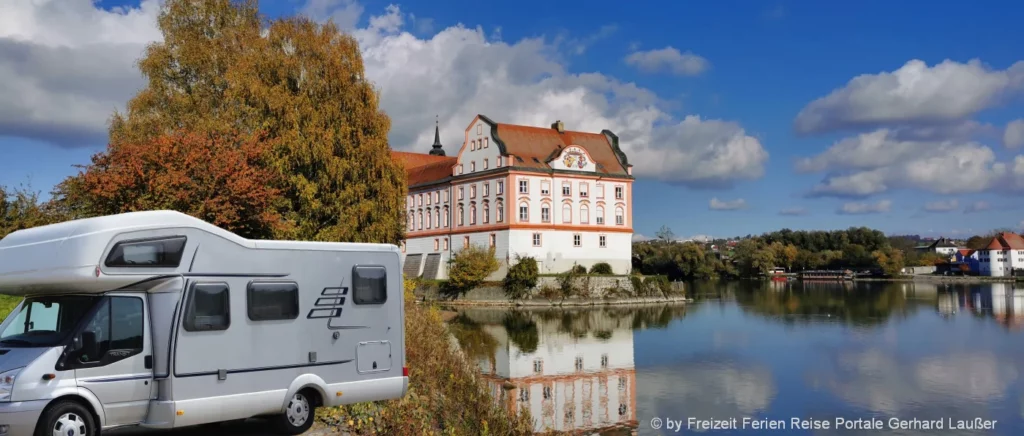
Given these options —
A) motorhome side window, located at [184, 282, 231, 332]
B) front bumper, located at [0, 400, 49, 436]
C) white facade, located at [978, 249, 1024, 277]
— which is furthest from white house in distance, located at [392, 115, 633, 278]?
white facade, located at [978, 249, 1024, 277]

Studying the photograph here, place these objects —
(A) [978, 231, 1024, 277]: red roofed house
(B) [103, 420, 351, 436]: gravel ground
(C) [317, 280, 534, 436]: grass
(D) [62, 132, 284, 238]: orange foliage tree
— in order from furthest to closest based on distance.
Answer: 1. (A) [978, 231, 1024, 277]: red roofed house
2. (D) [62, 132, 284, 238]: orange foliage tree
3. (C) [317, 280, 534, 436]: grass
4. (B) [103, 420, 351, 436]: gravel ground

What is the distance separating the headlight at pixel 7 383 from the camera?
8.59 m

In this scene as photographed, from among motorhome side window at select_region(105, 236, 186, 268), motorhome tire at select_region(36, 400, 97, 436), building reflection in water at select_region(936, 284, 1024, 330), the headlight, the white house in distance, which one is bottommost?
building reflection in water at select_region(936, 284, 1024, 330)

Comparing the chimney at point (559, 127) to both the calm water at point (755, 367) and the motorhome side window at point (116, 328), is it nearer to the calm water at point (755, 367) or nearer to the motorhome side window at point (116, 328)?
the calm water at point (755, 367)

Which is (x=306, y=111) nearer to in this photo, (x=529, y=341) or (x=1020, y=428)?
(x=529, y=341)

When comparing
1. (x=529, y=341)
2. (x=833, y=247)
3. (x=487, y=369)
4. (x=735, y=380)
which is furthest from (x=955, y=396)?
(x=833, y=247)

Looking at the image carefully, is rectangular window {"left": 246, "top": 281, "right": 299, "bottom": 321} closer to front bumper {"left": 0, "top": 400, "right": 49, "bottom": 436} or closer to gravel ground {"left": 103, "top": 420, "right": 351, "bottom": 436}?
gravel ground {"left": 103, "top": 420, "right": 351, "bottom": 436}

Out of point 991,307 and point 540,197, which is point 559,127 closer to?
point 540,197

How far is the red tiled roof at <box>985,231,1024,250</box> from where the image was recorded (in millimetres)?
136500

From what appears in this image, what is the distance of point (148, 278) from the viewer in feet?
31.1

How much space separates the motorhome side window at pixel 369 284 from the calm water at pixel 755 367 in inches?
229

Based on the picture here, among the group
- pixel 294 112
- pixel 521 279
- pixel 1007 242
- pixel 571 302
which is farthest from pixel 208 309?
pixel 1007 242

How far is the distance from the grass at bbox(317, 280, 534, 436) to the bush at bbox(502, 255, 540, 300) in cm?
4321

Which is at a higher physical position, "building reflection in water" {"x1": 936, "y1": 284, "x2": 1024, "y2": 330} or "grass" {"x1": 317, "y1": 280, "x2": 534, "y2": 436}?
"grass" {"x1": 317, "y1": 280, "x2": 534, "y2": 436}
